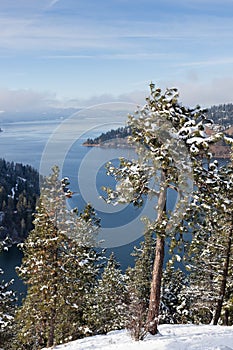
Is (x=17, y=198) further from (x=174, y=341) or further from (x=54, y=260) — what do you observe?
(x=174, y=341)

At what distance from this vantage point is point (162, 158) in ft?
30.0

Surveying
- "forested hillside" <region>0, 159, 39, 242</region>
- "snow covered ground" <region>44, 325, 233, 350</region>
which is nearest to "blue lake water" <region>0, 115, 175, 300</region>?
"snow covered ground" <region>44, 325, 233, 350</region>

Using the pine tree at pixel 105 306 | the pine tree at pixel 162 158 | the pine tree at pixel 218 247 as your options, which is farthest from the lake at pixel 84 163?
the pine tree at pixel 105 306

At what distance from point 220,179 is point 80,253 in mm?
6799

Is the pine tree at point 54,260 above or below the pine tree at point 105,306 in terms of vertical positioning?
above

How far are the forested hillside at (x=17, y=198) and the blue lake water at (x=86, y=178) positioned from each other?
8568 mm

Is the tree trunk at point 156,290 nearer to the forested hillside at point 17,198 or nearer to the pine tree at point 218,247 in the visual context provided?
the pine tree at point 218,247

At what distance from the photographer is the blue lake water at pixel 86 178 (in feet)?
38.7

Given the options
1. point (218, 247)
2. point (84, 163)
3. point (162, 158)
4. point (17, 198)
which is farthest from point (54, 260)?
point (17, 198)

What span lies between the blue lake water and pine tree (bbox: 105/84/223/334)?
824 mm

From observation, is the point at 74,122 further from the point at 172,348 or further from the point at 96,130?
the point at 172,348

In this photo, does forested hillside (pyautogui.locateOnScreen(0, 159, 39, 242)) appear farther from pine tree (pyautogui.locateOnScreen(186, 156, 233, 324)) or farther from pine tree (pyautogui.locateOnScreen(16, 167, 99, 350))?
pine tree (pyautogui.locateOnScreen(186, 156, 233, 324))

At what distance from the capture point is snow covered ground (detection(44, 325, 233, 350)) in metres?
9.00

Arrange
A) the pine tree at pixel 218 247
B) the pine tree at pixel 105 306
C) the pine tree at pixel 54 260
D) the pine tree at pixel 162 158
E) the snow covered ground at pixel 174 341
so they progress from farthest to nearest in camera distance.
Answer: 1. the pine tree at pixel 105 306
2. the pine tree at pixel 54 260
3. the pine tree at pixel 218 247
4. the pine tree at pixel 162 158
5. the snow covered ground at pixel 174 341
